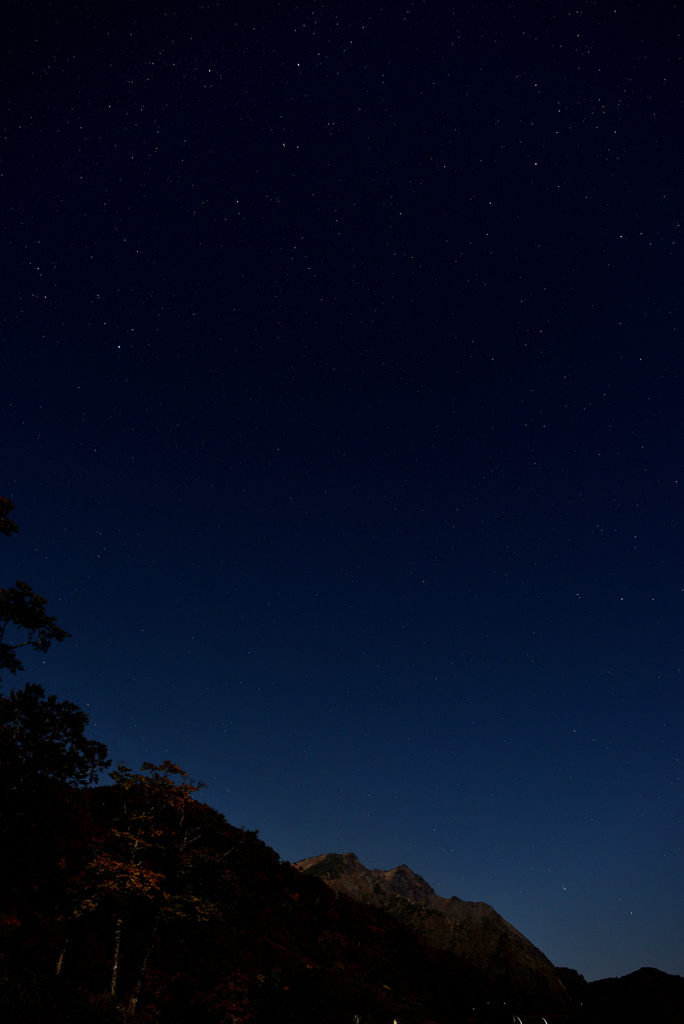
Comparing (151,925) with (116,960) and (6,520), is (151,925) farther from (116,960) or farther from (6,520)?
(6,520)

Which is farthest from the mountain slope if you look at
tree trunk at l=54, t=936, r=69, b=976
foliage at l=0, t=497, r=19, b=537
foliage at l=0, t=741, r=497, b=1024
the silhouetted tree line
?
foliage at l=0, t=497, r=19, b=537

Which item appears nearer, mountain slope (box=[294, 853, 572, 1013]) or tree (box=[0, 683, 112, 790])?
tree (box=[0, 683, 112, 790])

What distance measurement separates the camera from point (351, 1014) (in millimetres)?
21781

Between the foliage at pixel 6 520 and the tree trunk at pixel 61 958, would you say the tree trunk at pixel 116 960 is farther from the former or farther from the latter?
the foliage at pixel 6 520

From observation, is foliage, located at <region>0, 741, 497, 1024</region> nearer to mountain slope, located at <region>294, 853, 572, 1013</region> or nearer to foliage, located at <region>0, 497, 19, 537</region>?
mountain slope, located at <region>294, 853, 572, 1013</region>

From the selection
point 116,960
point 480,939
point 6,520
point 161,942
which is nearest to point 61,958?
point 116,960

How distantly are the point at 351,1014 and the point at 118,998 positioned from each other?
34.2ft

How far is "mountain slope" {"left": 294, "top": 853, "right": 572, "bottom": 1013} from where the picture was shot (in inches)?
1390

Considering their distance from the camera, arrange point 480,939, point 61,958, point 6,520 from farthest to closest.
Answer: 1. point 480,939
2. point 61,958
3. point 6,520

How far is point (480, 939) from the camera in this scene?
43.5 metres

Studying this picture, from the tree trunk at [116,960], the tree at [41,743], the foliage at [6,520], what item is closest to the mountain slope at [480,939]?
the tree trunk at [116,960]

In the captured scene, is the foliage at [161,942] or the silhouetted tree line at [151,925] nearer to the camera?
the silhouetted tree line at [151,925]

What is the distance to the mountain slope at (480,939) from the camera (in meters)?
35.3

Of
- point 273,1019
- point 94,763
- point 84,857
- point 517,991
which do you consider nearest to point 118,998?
point 84,857
